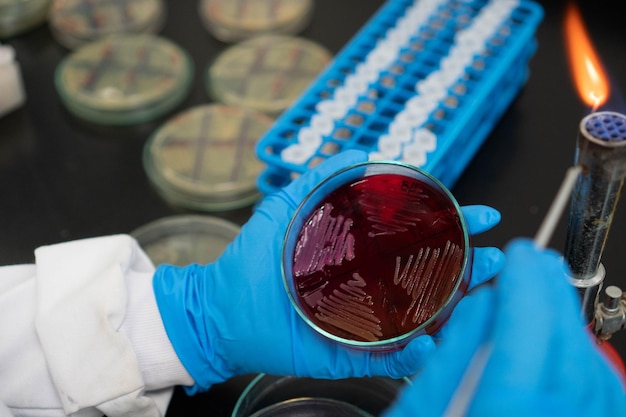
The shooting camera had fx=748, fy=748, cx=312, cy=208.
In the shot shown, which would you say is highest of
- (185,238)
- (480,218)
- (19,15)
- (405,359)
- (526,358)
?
(526,358)

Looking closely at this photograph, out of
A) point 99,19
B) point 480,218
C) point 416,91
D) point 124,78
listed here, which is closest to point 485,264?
point 480,218

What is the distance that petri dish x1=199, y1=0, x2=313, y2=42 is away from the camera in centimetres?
176

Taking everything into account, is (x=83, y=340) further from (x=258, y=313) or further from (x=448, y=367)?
(x=448, y=367)

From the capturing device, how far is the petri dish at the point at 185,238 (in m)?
1.37

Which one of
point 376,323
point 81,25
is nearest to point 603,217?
point 376,323

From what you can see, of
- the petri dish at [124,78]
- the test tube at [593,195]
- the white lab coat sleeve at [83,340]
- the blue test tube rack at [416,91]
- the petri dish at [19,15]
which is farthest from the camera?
the petri dish at [19,15]

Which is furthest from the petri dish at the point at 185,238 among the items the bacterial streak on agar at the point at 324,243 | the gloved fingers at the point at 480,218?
the gloved fingers at the point at 480,218

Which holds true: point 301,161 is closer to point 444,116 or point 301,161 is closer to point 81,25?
point 444,116

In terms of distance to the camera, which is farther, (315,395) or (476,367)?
(315,395)

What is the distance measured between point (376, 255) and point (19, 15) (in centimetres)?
123

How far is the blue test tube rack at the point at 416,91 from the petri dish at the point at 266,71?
0.49 ft

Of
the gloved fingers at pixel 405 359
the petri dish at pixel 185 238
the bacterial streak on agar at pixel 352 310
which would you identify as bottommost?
the petri dish at pixel 185 238

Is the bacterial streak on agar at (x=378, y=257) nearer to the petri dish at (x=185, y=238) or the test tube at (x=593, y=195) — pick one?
the test tube at (x=593, y=195)

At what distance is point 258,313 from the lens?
104 centimetres
